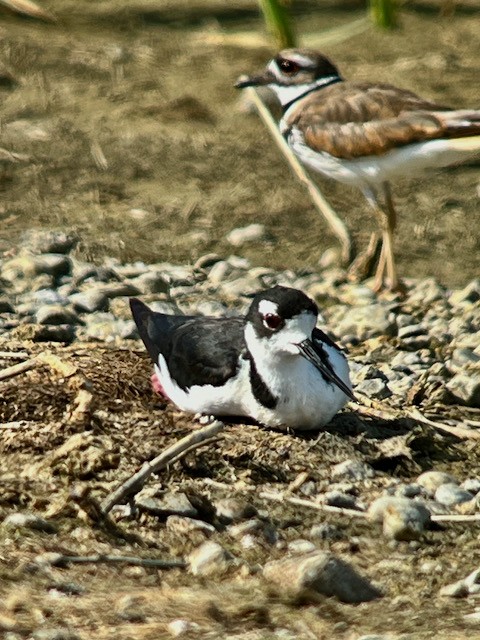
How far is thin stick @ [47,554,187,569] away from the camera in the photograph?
474 centimetres

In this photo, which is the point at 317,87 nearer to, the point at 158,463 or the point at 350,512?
the point at 350,512

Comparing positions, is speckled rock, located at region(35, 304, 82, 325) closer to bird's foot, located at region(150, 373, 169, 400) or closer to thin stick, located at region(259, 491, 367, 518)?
bird's foot, located at region(150, 373, 169, 400)

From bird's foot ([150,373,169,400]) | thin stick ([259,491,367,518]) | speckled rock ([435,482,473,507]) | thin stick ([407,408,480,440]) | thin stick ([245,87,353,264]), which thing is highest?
thin stick ([259,491,367,518])

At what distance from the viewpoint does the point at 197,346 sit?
6.13 m

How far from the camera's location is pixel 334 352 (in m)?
6.11

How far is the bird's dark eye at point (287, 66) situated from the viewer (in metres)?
9.52

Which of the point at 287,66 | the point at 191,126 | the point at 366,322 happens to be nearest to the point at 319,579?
the point at 366,322

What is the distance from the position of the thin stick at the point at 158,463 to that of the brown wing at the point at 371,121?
127 inches

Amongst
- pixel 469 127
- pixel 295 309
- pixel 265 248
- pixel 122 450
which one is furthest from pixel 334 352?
pixel 265 248

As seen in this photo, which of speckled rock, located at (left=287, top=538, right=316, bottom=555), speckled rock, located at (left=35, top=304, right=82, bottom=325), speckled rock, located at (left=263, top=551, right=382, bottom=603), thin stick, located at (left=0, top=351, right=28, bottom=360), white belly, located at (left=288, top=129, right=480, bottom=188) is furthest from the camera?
white belly, located at (left=288, top=129, right=480, bottom=188)

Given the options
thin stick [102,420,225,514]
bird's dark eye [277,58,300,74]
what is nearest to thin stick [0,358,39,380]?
thin stick [102,420,225,514]

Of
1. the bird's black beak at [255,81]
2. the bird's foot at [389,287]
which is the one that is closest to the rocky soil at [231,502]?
the bird's foot at [389,287]

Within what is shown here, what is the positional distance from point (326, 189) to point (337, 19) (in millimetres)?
3072

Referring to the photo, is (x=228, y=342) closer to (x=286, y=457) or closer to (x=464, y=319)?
(x=286, y=457)
